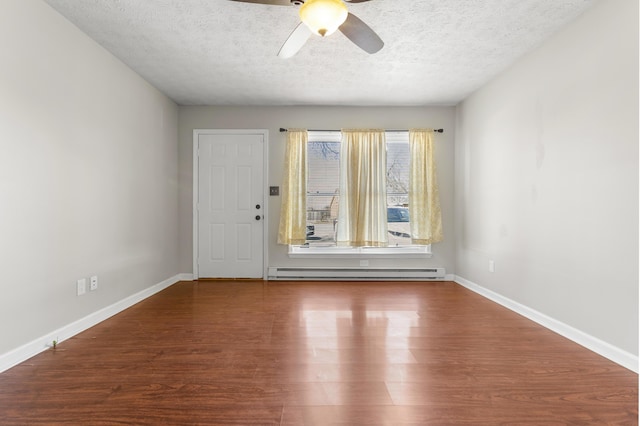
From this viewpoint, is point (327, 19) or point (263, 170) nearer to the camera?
point (327, 19)

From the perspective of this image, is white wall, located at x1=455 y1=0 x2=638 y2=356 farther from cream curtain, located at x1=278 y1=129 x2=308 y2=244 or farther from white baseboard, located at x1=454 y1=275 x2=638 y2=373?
cream curtain, located at x1=278 y1=129 x2=308 y2=244

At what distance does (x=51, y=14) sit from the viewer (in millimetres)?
2355

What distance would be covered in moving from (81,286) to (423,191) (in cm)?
407

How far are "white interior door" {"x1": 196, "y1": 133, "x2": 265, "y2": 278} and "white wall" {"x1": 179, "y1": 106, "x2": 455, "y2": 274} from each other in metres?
0.15

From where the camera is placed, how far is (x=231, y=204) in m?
4.60

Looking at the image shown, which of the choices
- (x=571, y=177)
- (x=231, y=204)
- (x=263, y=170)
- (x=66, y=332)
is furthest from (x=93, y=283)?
(x=571, y=177)

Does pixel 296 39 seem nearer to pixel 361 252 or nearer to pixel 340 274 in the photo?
pixel 361 252

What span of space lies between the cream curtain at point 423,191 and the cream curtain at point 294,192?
5.05 feet

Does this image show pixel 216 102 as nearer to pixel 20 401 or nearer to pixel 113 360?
pixel 113 360

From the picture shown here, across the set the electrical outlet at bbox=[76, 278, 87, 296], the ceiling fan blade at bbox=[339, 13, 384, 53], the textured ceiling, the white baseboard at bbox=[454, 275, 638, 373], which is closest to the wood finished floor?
the white baseboard at bbox=[454, 275, 638, 373]

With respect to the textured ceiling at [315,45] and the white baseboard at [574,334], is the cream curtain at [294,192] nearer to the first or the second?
the textured ceiling at [315,45]

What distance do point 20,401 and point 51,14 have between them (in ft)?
8.54

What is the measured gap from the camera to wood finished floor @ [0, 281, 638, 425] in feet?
5.14

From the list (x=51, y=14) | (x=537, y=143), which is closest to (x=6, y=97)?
(x=51, y=14)
